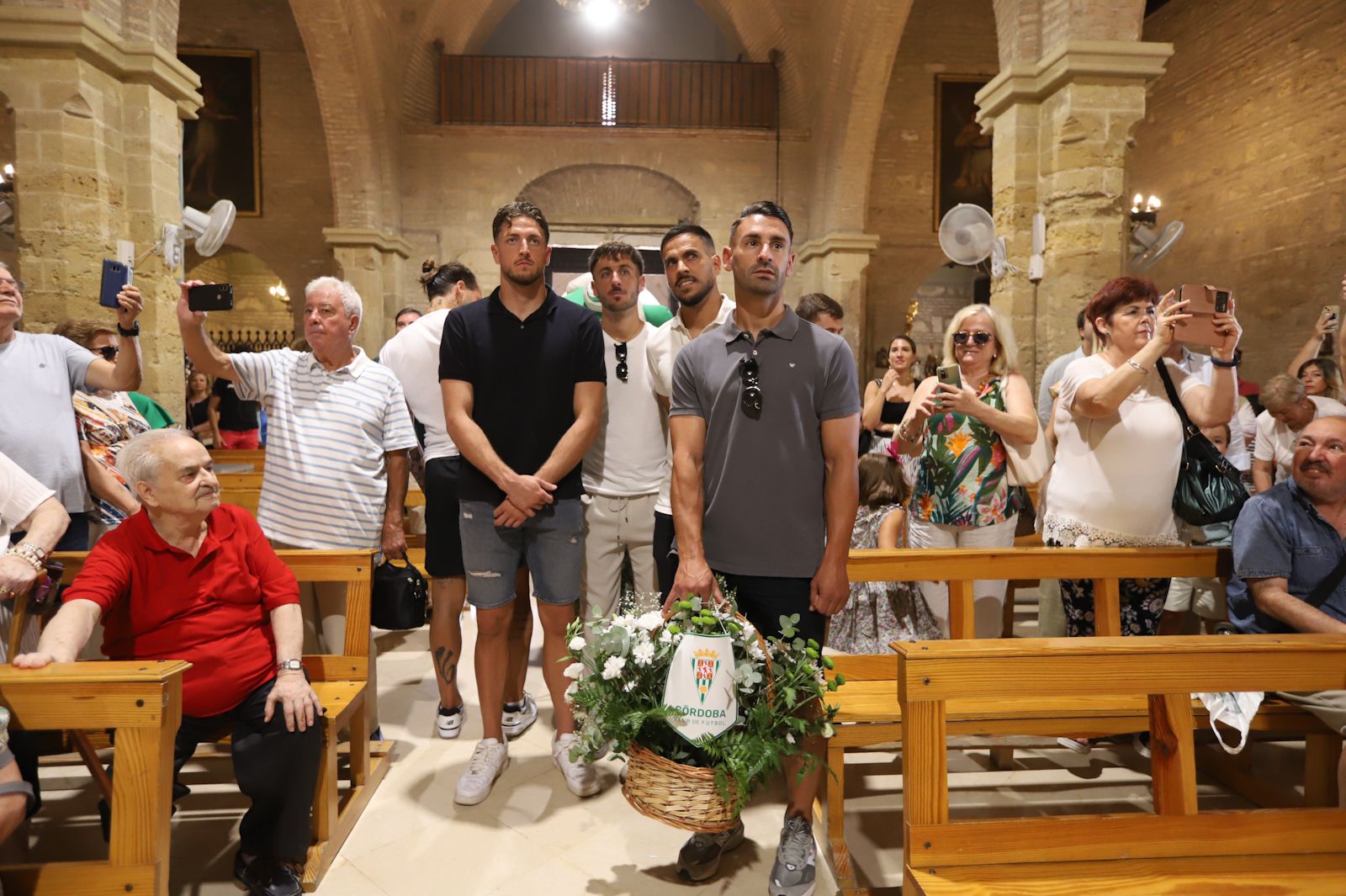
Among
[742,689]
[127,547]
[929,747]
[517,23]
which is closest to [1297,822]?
[929,747]

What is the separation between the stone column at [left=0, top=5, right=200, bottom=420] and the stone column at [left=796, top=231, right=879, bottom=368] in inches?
305

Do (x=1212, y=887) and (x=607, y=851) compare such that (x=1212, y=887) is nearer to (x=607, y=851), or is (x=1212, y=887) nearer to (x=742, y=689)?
(x=742, y=689)

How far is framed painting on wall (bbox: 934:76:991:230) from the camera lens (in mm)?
12414

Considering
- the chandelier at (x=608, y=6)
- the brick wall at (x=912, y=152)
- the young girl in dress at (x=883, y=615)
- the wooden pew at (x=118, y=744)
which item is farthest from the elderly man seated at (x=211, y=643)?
the brick wall at (x=912, y=152)

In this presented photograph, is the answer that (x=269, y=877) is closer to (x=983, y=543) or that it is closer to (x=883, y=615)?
(x=883, y=615)

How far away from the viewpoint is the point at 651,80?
1252cm

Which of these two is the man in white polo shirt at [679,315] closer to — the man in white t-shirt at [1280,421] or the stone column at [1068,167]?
the man in white t-shirt at [1280,421]

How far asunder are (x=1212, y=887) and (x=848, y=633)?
1894 millimetres

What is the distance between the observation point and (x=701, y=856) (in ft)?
7.59

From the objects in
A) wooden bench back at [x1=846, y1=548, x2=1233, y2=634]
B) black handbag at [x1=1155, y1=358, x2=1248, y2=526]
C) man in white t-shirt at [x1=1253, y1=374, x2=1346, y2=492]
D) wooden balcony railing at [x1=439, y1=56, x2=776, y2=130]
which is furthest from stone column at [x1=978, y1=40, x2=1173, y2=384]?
wooden balcony railing at [x1=439, y1=56, x2=776, y2=130]

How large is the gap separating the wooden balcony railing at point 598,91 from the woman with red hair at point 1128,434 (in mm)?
10286

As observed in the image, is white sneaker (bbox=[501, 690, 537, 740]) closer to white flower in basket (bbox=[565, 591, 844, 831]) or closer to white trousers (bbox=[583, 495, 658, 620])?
white trousers (bbox=[583, 495, 658, 620])

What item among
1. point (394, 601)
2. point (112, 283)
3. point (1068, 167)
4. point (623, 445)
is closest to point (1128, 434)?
point (623, 445)

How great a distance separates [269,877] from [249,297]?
61.1 ft
